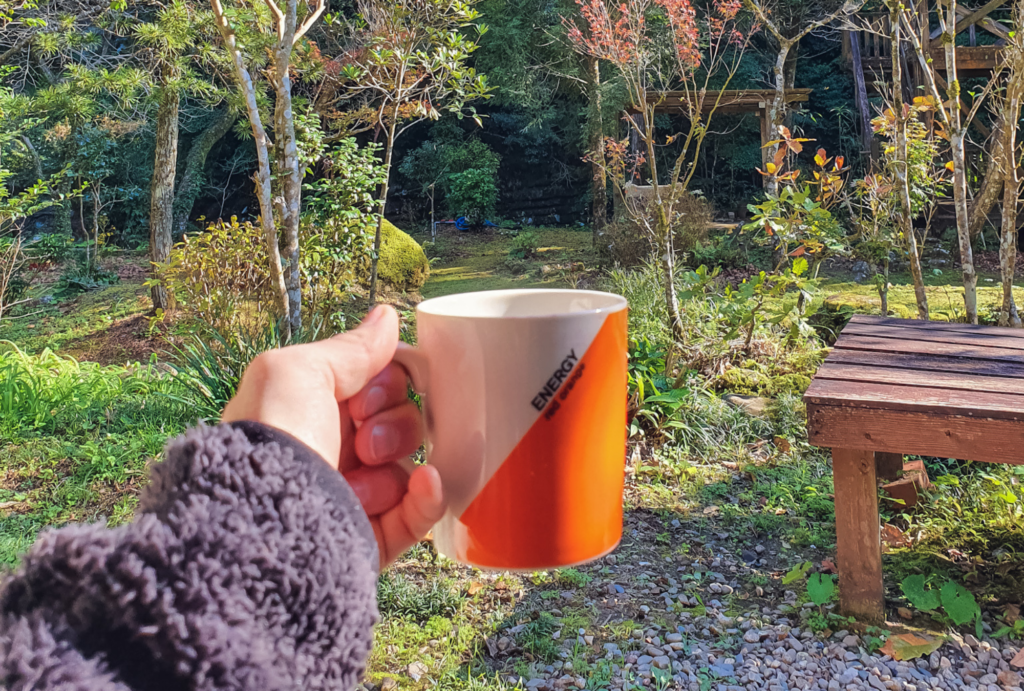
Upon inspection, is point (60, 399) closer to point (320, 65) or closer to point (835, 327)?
point (320, 65)

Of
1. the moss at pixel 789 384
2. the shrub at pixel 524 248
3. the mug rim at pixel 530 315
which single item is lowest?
the moss at pixel 789 384

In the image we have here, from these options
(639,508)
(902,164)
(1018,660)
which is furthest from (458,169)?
(1018,660)

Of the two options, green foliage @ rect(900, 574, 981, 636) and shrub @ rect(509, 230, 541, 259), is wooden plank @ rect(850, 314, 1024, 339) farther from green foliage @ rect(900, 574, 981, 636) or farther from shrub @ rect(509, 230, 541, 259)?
shrub @ rect(509, 230, 541, 259)

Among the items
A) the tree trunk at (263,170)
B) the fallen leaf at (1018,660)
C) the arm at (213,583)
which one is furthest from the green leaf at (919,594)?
the tree trunk at (263,170)

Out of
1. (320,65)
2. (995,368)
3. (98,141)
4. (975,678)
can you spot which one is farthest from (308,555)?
(98,141)

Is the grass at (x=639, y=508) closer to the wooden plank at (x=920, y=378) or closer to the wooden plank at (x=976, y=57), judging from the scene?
the wooden plank at (x=920, y=378)

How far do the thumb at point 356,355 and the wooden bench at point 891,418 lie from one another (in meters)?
1.56

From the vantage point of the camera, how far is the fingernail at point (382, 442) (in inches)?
31.7

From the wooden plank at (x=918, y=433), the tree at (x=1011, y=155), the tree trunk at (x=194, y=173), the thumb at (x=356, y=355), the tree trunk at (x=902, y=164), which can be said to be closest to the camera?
the thumb at (x=356, y=355)

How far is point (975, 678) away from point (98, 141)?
34.8ft

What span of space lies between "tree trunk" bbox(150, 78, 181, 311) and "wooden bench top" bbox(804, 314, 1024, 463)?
6.27 metres

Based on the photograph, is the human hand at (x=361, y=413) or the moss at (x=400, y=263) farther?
the moss at (x=400, y=263)

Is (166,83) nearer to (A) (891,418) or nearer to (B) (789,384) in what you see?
(B) (789,384)

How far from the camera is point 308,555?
1.78ft
